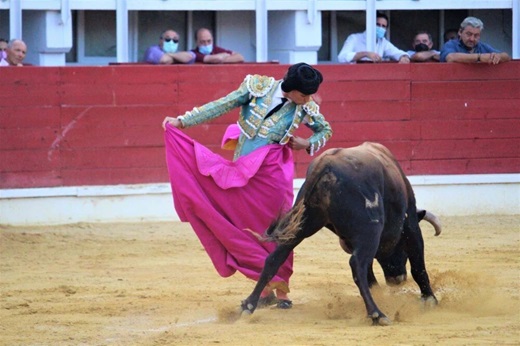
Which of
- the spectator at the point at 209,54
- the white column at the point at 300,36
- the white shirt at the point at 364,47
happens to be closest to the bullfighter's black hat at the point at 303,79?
the spectator at the point at 209,54

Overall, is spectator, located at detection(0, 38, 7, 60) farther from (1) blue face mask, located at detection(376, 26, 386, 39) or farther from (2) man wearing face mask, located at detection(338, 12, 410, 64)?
(1) blue face mask, located at detection(376, 26, 386, 39)

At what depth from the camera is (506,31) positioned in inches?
435

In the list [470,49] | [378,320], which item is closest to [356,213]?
[378,320]

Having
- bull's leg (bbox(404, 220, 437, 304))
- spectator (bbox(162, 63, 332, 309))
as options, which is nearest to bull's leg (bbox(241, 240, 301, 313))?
spectator (bbox(162, 63, 332, 309))

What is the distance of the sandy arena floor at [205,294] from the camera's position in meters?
4.77

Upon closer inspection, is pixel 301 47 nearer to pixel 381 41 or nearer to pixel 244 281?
pixel 381 41


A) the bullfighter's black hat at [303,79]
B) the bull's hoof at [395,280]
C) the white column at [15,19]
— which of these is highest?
the white column at [15,19]

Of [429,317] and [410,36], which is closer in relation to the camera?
[429,317]

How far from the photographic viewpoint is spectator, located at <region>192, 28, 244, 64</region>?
884cm

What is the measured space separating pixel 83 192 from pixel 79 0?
6.00 ft

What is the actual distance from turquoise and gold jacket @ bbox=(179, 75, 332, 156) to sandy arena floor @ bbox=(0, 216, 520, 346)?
0.84m

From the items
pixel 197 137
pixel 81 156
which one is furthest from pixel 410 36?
pixel 81 156

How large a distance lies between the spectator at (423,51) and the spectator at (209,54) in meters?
1.48

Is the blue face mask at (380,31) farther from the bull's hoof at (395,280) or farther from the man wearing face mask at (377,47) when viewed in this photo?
the bull's hoof at (395,280)
